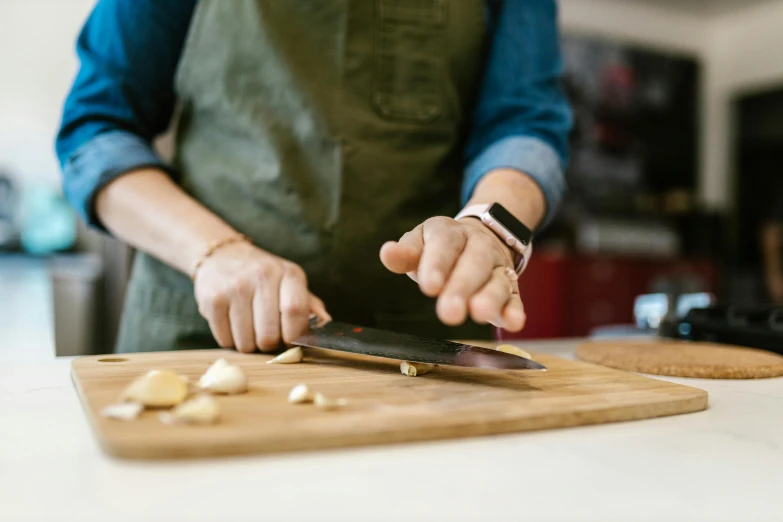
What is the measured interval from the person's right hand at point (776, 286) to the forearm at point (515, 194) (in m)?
3.75

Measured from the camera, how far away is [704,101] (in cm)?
430

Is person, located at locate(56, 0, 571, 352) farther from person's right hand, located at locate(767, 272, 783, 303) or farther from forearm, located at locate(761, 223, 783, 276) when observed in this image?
forearm, located at locate(761, 223, 783, 276)

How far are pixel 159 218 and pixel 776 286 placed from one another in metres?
4.12

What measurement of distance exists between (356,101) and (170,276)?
33 cm

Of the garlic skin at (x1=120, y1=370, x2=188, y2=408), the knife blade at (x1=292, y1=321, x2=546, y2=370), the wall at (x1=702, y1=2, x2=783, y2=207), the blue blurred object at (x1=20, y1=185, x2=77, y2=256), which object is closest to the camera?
the garlic skin at (x1=120, y1=370, x2=188, y2=408)

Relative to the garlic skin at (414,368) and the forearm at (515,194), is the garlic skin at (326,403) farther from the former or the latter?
the forearm at (515,194)

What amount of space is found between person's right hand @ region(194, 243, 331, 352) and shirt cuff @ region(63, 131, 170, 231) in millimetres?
178

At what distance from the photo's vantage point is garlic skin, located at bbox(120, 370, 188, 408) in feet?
1.29

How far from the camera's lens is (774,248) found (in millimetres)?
4016

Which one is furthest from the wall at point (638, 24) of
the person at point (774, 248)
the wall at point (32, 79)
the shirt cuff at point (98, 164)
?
the shirt cuff at point (98, 164)

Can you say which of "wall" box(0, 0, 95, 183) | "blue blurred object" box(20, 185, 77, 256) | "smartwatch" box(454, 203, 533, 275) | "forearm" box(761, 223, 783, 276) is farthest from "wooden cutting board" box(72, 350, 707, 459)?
"forearm" box(761, 223, 783, 276)

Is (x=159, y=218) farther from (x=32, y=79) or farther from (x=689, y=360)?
(x=32, y=79)

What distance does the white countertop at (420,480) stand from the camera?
0.93ft

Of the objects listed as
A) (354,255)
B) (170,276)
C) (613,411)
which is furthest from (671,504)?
(170,276)
